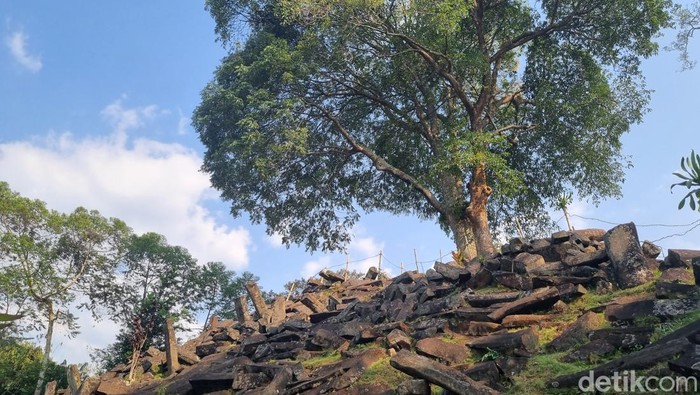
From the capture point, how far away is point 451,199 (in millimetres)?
18500

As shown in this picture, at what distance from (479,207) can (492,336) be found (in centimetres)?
931

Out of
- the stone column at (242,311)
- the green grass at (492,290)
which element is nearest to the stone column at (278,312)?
the stone column at (242,311)

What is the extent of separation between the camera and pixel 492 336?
894 centimetres

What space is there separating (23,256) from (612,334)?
22.8m

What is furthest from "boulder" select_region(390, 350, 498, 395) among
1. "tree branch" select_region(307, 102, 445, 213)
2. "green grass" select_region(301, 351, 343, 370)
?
"tree branch" select_region(307, 102, 445, 213)

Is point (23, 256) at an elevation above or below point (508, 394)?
above

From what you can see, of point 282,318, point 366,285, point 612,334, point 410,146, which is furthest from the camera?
point 410,146

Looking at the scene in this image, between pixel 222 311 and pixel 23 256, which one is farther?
pixel 222 311

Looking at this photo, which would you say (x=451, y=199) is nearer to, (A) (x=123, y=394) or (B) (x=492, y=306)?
(B) (x=492, y=306)

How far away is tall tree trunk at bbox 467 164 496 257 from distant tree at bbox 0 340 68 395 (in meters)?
15.5

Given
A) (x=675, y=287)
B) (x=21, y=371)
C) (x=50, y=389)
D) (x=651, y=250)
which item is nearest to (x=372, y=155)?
(x=651, y=250)

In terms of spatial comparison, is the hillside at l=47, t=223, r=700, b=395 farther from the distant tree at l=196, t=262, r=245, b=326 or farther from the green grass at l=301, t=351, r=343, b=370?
the distant tree at l=196, t=262, r=245, b=326

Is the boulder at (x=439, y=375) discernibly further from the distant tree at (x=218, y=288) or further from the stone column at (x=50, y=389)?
the distant tree at (x=218, y=288)

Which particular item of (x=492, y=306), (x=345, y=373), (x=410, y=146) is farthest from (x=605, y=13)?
(x=345, y=373)
